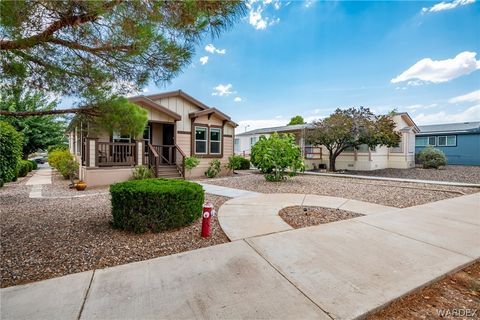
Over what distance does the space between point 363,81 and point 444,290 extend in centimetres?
1319

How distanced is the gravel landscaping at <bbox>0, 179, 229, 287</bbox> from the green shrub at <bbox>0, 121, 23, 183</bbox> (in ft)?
10.3

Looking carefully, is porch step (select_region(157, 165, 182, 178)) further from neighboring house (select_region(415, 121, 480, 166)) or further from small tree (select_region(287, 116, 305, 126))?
small tree (select_region(287, 116, 305, 126))

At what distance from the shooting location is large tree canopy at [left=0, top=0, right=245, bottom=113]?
95.1 inches

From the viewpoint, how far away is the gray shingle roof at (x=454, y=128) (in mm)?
20725

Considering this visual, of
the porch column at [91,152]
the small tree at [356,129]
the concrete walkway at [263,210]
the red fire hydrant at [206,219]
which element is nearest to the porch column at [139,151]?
the porch column at [91,152]

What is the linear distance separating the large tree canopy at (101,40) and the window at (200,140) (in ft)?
28.9

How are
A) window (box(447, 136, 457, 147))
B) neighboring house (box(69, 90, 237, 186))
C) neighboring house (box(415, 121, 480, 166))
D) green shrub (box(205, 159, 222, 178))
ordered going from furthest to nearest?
window (box(447, 136, 457, 147)), neighboring house (box(415, 121, 480, 166)), green shrub (box(205, 159, 222, 178)), neighboring house (box(69, 90, 237, 186))

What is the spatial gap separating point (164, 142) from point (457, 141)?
25490mm

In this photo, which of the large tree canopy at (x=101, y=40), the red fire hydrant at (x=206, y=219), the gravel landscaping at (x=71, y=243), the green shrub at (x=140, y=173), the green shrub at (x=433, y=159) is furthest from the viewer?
the green shrub at (x=433, y=159)

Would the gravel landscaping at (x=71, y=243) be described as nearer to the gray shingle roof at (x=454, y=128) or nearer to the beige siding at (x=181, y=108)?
the beige siding at (x=181, y=108)

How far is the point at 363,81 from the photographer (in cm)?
1324

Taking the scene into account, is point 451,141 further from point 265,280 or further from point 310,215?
point 265,280

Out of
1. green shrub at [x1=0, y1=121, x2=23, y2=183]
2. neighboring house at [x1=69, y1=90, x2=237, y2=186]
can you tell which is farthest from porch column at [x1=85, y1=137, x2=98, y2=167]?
green shrub at [x1=0, y1=121, x2=23, y2=183]

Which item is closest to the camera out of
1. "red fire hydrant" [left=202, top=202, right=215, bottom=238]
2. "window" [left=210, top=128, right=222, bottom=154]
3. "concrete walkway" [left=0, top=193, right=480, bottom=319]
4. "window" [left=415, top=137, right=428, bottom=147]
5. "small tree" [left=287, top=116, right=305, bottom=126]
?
"concrete walkway" [left=0, top=193, right=480, bottom=319]
